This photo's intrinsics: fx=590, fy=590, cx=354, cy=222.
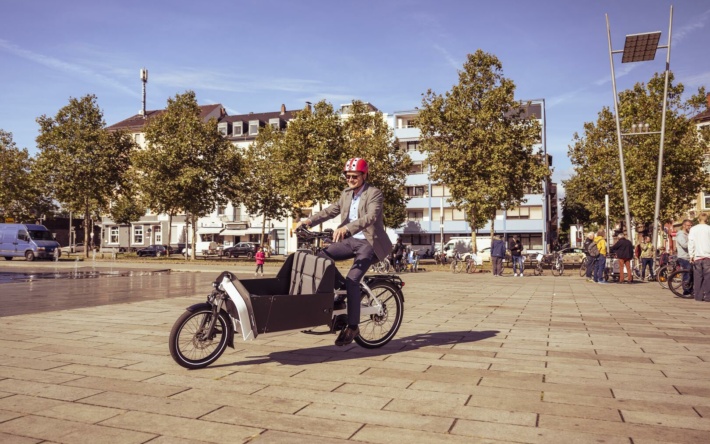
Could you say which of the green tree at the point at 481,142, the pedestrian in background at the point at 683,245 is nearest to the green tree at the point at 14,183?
the green tree at the point at 481,142

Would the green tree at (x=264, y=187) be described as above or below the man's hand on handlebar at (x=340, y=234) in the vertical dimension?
above

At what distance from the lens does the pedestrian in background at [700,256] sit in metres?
12.5

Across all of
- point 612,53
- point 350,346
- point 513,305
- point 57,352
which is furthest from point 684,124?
point 57,352

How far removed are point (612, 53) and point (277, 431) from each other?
24.9 meters

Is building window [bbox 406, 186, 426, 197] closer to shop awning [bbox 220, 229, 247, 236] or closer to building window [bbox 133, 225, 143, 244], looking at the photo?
shop awning [bbox 220, 229, 247, 236]

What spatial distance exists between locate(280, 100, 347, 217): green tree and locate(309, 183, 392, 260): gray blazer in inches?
1276

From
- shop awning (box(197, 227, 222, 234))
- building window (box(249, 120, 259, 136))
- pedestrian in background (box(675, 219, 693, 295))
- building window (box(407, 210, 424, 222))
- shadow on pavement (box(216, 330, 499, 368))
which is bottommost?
shadow on pavement (box(216, 330, 499, 368))

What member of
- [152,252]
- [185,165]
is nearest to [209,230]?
[152,252]

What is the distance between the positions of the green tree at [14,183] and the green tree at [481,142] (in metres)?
37.1

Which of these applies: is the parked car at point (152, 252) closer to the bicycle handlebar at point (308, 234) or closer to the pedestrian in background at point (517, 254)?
the pedestrian in background at point (517, 254)

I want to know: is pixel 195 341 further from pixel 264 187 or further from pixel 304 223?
pixel 264 187

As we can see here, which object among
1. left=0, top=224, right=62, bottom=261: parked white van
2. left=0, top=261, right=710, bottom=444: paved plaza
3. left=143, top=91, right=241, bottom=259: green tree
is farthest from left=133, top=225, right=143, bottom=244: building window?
left=0, top=261, right=710, bottom=444: paved plaza

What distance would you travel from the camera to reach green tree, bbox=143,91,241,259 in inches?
1496

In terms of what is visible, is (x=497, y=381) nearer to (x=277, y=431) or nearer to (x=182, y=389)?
(x=277, y=431)
